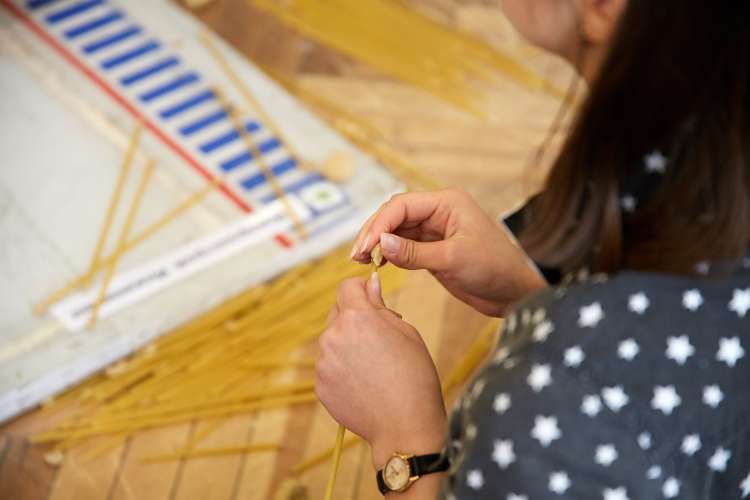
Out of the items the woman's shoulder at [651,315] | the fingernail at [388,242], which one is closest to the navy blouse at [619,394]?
the woman's shoulder at [651,315]

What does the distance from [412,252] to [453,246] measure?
2.0 inches

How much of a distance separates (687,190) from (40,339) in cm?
96

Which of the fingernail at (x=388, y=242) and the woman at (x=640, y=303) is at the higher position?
the woman at (x=640, y=303)

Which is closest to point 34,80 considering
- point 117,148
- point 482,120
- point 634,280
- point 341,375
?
point 117,148

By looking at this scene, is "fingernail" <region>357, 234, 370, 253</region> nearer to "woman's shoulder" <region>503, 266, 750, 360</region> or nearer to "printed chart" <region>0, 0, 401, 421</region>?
"woman's shoulder" <region>503, 266, 750, 360</region>

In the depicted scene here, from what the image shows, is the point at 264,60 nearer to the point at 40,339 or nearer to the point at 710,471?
the point at 40,339

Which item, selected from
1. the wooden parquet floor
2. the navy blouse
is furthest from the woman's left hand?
the wooden parquet floor

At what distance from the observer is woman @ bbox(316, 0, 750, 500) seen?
23.5 inches

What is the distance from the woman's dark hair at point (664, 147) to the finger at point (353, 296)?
0.67 ft

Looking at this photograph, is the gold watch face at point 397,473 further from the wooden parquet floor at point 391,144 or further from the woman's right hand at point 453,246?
the wooden parquet floor at point 391,144

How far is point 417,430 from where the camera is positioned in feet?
2.66

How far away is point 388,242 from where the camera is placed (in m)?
0.86

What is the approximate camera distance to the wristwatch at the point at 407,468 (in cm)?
79

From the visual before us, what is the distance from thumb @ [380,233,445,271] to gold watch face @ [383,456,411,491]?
0.64 feet
